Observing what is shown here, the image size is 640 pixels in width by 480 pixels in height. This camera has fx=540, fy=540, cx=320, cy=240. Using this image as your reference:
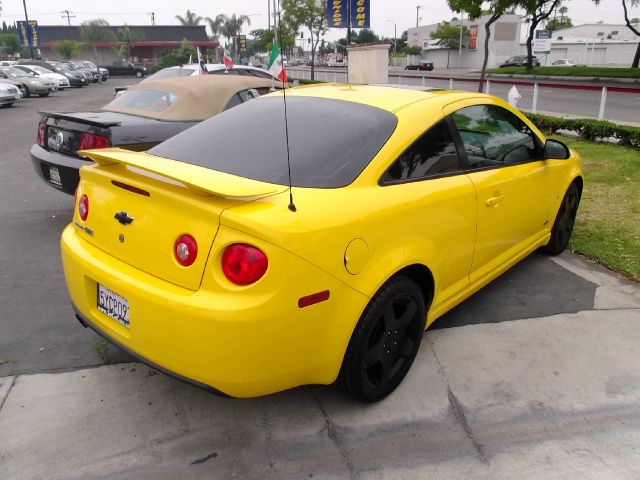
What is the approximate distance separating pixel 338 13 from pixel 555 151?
842 inches

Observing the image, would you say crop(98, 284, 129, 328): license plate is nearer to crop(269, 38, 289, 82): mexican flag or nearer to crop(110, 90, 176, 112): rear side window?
crop(269, 38, 289, 82): mexican flag

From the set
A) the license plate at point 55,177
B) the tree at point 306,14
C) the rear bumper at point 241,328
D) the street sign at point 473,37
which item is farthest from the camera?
the street sign at point 473,37

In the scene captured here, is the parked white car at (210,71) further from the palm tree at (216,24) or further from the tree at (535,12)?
the palm tree at (216,24)

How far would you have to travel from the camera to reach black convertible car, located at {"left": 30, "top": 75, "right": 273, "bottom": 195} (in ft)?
16.4

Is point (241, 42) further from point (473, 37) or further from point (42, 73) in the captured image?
point (42, 73)

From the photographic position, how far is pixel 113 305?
2.46 meters

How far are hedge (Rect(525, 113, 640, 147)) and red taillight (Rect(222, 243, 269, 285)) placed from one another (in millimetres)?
9122

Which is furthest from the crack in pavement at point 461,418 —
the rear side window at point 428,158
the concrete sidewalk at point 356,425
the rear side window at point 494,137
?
the rear side window at point 494,137

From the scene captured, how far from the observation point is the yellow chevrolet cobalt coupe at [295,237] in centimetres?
213

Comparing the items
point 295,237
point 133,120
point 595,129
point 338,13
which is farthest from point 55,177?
point 338,13

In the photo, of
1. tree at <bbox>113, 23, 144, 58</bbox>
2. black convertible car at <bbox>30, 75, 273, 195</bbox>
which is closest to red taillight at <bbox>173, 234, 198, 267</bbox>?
black convertible car at <bbox>30, 75, 273, 195</bbox>

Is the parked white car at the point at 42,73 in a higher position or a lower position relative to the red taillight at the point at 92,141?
higher

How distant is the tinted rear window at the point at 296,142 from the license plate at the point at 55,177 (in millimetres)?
2413

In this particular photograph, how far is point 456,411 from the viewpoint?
8.98ft
